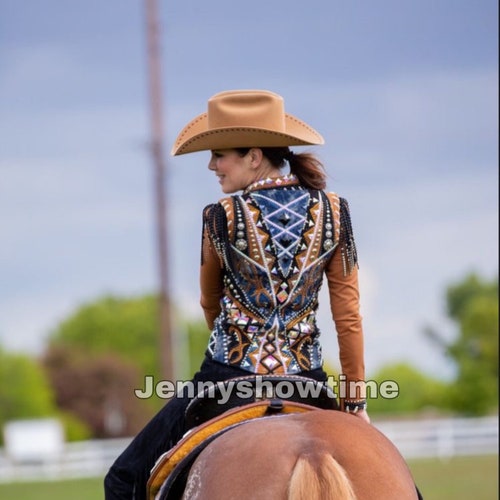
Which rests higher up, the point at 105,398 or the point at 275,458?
the point at 275,458

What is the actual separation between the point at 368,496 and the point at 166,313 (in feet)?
64.7

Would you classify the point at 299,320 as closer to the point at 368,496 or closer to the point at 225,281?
the point at 225,281

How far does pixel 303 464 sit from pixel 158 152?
1967cm

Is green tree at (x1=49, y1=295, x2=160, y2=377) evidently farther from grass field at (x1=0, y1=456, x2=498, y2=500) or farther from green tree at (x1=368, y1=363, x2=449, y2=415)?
grass field at (x1=0, y1=456, x2=498, y2=500)

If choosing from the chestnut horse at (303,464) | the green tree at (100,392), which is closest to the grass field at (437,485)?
the chestnut horse at (303,464)

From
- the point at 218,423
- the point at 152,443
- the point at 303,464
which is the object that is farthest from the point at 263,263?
the point at 303,464

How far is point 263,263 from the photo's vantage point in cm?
485

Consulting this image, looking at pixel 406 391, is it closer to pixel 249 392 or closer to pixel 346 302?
pixel 346 302

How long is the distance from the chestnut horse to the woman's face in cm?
120

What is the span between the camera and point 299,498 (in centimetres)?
375

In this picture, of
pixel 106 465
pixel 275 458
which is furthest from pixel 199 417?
pixel 106 465

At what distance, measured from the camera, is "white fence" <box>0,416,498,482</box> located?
25531mm

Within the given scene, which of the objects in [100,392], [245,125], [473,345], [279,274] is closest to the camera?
[279,274]

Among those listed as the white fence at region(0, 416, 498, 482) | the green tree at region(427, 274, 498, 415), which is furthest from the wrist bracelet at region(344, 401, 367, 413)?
the white fence at region(0, 416, 498, 482)
